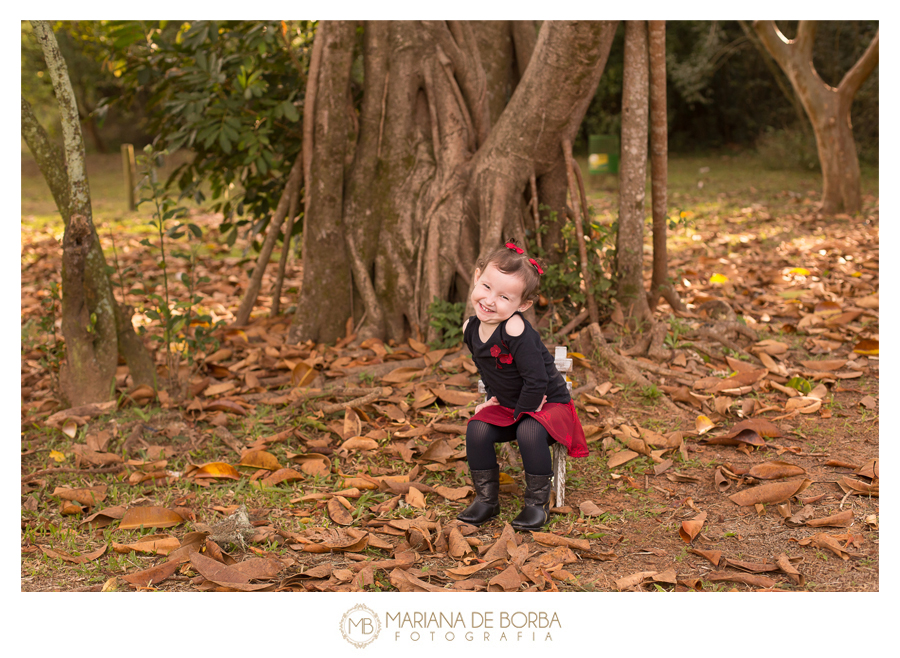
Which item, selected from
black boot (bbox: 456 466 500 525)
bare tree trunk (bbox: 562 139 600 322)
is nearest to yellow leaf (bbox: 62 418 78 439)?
black boot (bbox: 456 466 500 525)

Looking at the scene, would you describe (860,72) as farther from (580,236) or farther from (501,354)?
(501,354)

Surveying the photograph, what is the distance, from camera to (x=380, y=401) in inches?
162

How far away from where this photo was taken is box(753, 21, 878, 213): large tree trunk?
932cm

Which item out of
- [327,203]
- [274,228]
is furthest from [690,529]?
[274,228]

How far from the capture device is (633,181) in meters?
4.75

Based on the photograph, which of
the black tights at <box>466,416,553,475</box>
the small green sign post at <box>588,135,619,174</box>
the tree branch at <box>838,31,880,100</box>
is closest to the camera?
the black tights at <box>466,416,553,475</box>

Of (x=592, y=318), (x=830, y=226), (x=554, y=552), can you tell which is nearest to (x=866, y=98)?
(x=830, y=226)

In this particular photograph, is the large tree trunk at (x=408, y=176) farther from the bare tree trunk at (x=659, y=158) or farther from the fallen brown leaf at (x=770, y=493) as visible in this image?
the fallen brown leaf at (x=770, y=493)

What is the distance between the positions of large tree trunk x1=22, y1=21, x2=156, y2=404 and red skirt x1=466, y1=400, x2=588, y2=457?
2277 mm

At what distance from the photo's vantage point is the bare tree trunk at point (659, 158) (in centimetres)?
461

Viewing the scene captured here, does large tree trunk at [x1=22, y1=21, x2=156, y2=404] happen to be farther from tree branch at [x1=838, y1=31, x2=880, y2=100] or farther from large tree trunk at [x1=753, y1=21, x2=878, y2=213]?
tree branch at [x1=838, y1=31, x2=880, y2=100]

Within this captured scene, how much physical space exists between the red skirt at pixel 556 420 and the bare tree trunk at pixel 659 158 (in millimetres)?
2225

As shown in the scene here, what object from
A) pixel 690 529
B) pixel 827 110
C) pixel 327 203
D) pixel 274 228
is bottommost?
pixel 690 529

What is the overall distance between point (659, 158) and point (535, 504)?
9.22ft
